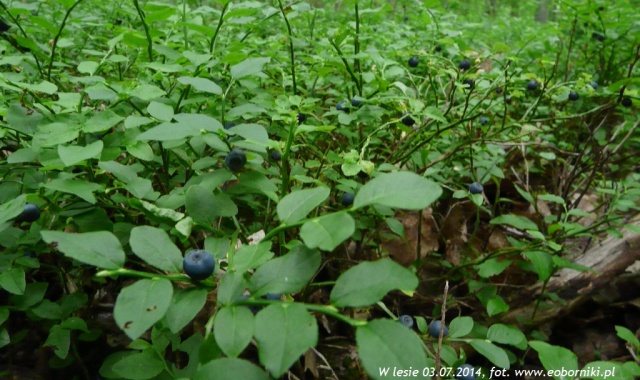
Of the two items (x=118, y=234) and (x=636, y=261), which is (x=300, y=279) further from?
(x=636, y=261)

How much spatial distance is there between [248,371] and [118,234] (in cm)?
64

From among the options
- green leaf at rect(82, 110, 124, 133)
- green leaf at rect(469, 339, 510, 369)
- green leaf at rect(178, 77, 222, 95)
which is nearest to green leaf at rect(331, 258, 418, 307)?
green leaf at rect(469, 339, 510, 369)

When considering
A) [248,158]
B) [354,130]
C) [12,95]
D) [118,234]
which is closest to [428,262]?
[354,130]

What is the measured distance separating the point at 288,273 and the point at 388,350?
20 cm

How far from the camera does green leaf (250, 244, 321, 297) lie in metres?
0.70

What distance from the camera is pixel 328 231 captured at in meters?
0.68

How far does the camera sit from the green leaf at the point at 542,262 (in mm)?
1467

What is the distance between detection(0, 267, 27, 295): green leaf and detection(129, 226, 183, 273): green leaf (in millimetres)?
591

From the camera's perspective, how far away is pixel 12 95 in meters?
1.48

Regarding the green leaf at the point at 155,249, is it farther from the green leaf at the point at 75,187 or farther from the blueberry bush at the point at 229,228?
the green leaf at the point at 75,187

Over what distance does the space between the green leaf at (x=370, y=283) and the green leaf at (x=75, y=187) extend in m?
0.60

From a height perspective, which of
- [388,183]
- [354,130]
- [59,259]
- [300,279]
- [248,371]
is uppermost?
[388,183]

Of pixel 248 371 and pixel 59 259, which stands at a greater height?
pixel 248 371

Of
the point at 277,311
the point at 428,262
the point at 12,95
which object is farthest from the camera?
the point at 428,262
